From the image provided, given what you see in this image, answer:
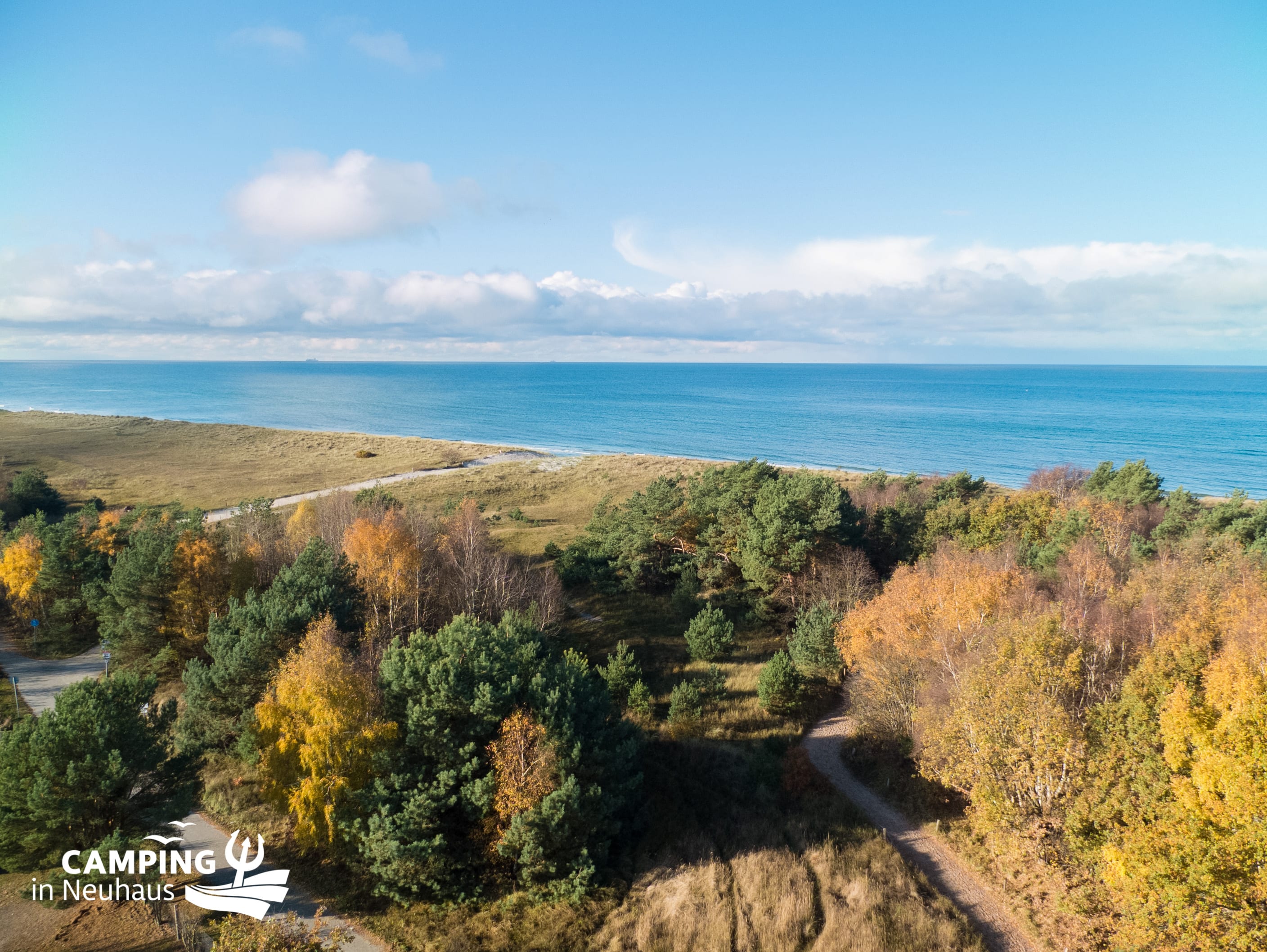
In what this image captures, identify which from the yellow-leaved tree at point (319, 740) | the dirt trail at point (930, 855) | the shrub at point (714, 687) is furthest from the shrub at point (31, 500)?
Answer: the dirt trail at point (930, 855)

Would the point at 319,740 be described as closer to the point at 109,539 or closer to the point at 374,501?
the point at 374,501

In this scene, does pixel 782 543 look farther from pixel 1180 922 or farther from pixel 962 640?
pixel 1180 922

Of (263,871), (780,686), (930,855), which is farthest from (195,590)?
(930,855)

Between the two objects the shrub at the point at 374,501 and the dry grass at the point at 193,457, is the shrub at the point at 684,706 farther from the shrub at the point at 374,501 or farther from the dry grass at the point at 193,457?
the dry grass at the point at 193,457

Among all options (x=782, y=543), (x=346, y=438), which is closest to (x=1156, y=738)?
(x=782, y=543)

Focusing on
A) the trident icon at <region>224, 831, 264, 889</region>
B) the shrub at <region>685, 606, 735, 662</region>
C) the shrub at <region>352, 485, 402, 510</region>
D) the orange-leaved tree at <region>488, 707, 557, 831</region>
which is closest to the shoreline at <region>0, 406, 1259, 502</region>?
→ the shrub at <region>352, 485, 402, 510</region>
